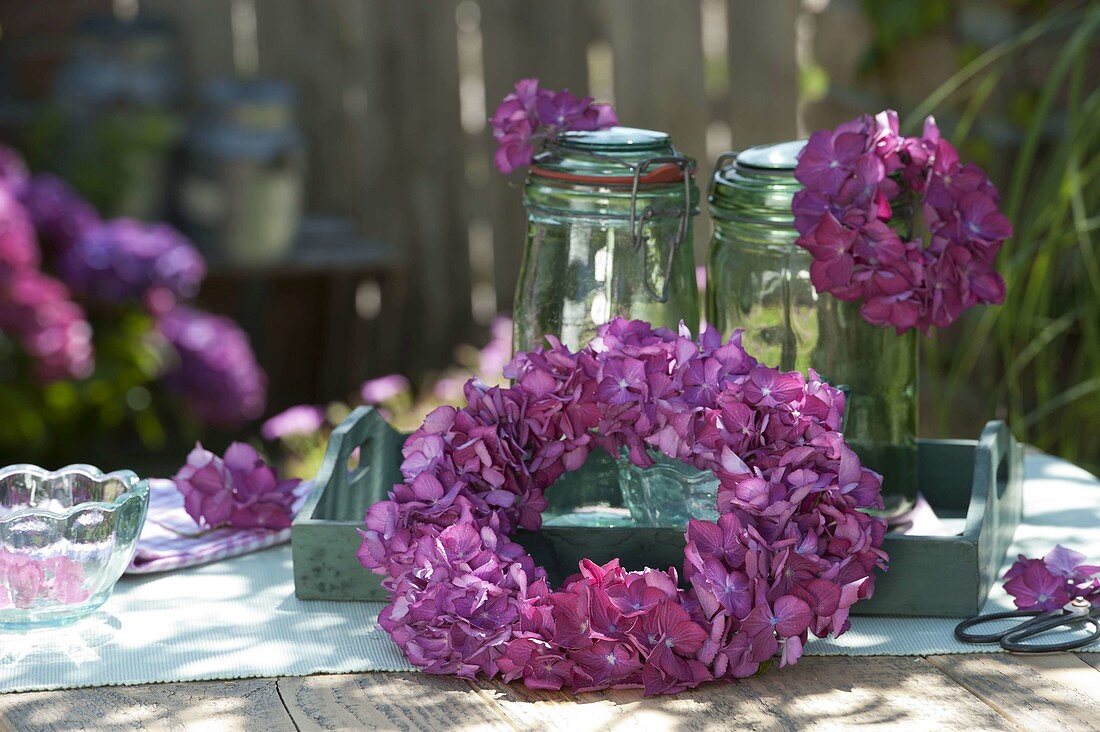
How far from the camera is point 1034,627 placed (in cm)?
106

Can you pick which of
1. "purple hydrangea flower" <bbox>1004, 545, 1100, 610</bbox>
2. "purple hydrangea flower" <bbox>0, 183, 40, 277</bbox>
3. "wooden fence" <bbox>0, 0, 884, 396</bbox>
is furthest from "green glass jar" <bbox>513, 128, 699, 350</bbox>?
"wooden fence" <bbox>0, 0, 884, 396</bbox>

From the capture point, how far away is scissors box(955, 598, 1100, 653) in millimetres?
1037

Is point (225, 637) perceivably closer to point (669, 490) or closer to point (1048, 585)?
point (669, 490)

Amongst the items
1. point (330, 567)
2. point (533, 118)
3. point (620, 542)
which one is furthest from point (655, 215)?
point (330, 567)

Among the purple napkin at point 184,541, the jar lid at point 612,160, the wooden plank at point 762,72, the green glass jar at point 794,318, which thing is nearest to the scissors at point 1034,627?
the green glass jar at point 794,318

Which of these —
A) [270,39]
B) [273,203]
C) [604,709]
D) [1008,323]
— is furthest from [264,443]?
[604,709]

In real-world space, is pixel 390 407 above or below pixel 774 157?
below

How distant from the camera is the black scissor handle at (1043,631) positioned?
1.03 meters

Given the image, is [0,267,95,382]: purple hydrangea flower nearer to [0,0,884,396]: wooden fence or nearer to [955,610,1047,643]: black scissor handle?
[0,0,884,396]: wooden fence

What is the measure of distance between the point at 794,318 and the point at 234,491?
0.51 metres

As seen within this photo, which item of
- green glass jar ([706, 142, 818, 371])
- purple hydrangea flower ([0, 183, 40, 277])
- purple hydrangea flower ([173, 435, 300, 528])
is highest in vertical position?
green glass jar ([706, 142, 818, 371])

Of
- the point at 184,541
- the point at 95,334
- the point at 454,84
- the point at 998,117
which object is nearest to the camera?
the point at 184,541

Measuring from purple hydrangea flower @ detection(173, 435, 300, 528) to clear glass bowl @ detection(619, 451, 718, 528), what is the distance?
0.33 m

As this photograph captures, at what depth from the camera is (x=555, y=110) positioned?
124 cm
